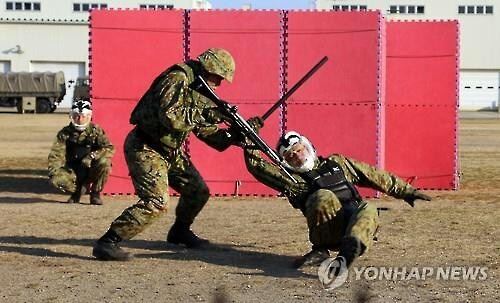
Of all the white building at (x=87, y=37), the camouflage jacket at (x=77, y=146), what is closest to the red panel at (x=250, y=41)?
the camouflage jacket at (x=77, y=146)

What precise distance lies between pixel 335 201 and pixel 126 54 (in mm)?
6477

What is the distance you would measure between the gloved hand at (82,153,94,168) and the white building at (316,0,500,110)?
49554 millimetres

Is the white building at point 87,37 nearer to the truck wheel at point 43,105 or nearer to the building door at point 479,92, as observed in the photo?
the building door at point 479,92

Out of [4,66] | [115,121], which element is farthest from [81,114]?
[4,66]

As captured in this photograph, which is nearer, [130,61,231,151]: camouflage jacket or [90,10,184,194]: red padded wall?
[130,61,231,151]: camouflage jacket

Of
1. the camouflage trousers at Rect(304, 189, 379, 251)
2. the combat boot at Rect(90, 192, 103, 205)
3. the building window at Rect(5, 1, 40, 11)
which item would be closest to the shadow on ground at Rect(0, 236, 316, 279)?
the camouflage trousers at Rect(304, 189, 379, 251)

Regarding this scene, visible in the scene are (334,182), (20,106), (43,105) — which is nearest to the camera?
(334,182)

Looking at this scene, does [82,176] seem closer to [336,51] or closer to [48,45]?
[336,51]

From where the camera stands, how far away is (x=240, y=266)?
7.52m

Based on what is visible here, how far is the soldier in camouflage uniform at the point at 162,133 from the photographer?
7438 mm

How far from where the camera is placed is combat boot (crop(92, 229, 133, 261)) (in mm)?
7629

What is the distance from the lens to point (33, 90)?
150ft

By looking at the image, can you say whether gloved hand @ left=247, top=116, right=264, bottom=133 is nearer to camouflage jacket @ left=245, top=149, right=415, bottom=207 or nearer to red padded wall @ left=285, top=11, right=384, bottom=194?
camouflage jacket @ left=245, top=149, right=415, bottom=207

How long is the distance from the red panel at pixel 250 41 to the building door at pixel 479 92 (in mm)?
49436
